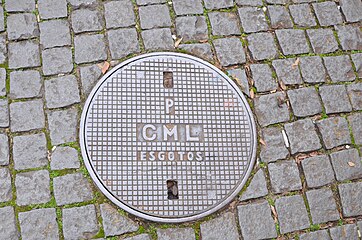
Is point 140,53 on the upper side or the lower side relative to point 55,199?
upper

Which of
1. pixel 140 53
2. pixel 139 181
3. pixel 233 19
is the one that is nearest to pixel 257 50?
pixel 233 19

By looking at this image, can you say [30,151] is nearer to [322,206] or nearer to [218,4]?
[218,4]

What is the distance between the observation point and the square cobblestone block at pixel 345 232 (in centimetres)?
321

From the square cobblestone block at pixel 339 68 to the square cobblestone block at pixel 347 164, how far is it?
1.91 feet

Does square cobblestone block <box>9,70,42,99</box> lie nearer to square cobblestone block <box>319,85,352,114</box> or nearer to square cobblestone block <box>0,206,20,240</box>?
square cobblestone block <box>0,206,20,240</box>

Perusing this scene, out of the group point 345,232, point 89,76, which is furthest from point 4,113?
point 345,232

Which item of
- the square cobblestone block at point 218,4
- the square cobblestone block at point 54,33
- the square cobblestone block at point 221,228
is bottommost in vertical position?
the square cobblestone block at point 221,228

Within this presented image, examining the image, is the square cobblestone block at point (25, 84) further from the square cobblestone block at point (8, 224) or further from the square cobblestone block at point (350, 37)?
the square cobblestone block at point (350, 37)

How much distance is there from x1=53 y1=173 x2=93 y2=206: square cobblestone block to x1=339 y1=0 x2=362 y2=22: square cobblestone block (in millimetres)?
2454

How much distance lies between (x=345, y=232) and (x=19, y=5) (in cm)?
285

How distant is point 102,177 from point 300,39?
1866 millimetres

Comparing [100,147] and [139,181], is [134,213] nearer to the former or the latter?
[139,181]

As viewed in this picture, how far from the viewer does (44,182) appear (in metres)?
3.16

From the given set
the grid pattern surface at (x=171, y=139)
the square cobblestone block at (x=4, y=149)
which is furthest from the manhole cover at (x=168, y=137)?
the square cobblestone block at (x=4, y=149)
